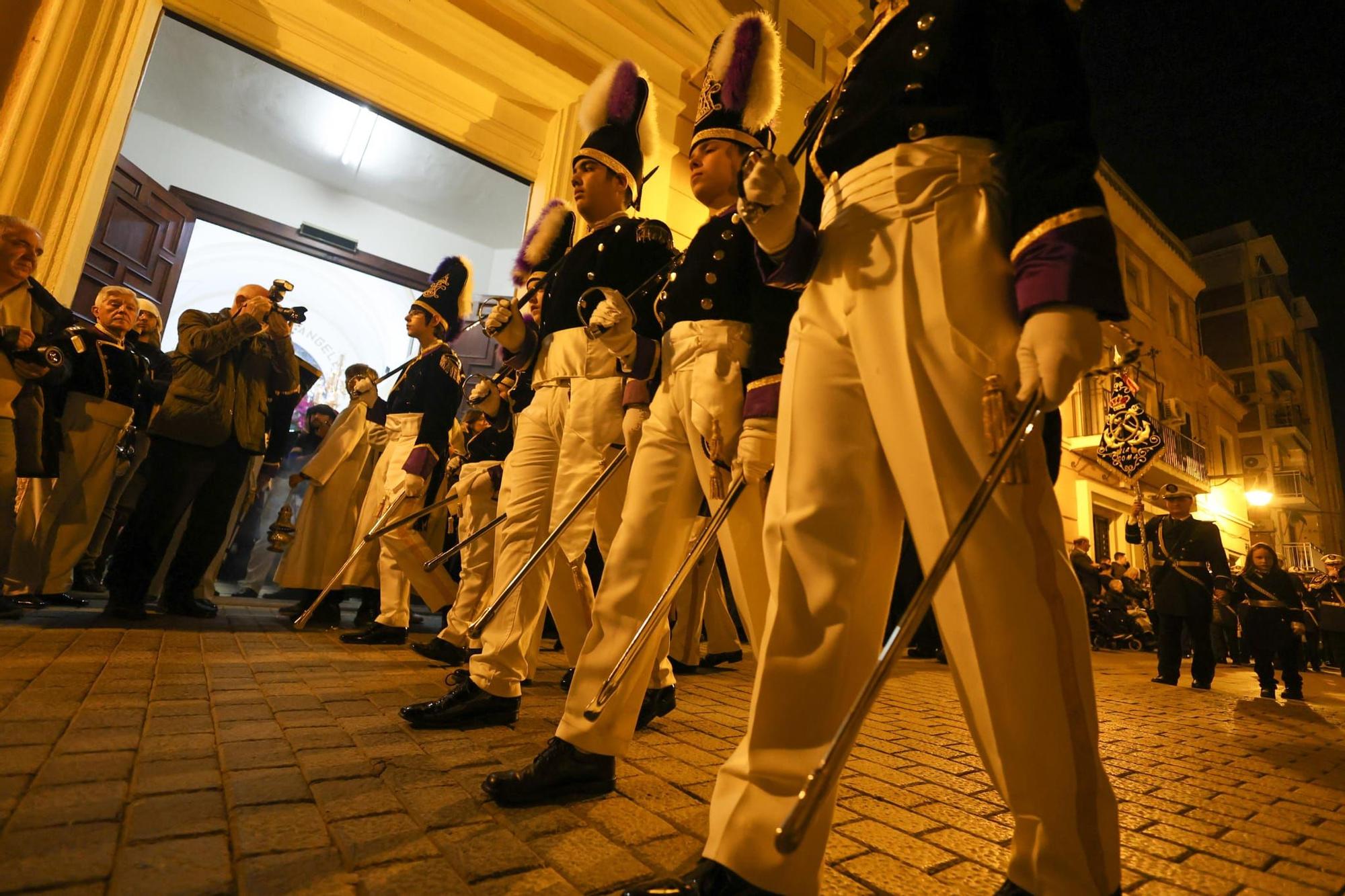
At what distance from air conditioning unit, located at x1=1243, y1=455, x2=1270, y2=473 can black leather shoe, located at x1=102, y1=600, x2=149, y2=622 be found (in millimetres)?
36803

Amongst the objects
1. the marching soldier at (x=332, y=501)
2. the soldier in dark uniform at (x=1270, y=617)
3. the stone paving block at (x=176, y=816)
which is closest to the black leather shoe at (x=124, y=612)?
the marching soldier at (x=332, y=501)

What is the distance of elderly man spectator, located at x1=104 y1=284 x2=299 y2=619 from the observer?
4277 millimetres

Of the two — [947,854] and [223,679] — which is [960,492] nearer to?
[947,854]

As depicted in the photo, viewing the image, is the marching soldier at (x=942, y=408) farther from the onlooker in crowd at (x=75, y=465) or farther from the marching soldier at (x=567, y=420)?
the onlooker in crowd at (x=75, y=465)

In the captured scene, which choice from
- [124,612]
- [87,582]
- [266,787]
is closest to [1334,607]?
[266,787]

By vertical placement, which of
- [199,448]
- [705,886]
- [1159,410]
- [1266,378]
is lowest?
[705,886]

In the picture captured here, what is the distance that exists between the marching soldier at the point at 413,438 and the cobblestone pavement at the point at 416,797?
0.99m

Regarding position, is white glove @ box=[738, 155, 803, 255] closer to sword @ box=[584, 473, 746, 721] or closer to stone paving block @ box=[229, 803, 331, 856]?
sword @ box=[584, 473, 746, 721]

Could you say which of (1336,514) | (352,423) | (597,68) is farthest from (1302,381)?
(352,423)

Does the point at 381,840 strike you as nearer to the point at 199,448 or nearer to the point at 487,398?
the point at 487,398

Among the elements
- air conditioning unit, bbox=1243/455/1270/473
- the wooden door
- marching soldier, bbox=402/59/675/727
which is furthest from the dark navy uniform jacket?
air conditioning unit, bbox=1243/455/1270/473

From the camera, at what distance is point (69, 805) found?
1.41 meters

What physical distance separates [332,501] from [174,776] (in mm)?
3843

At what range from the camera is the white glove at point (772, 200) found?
132 cm
